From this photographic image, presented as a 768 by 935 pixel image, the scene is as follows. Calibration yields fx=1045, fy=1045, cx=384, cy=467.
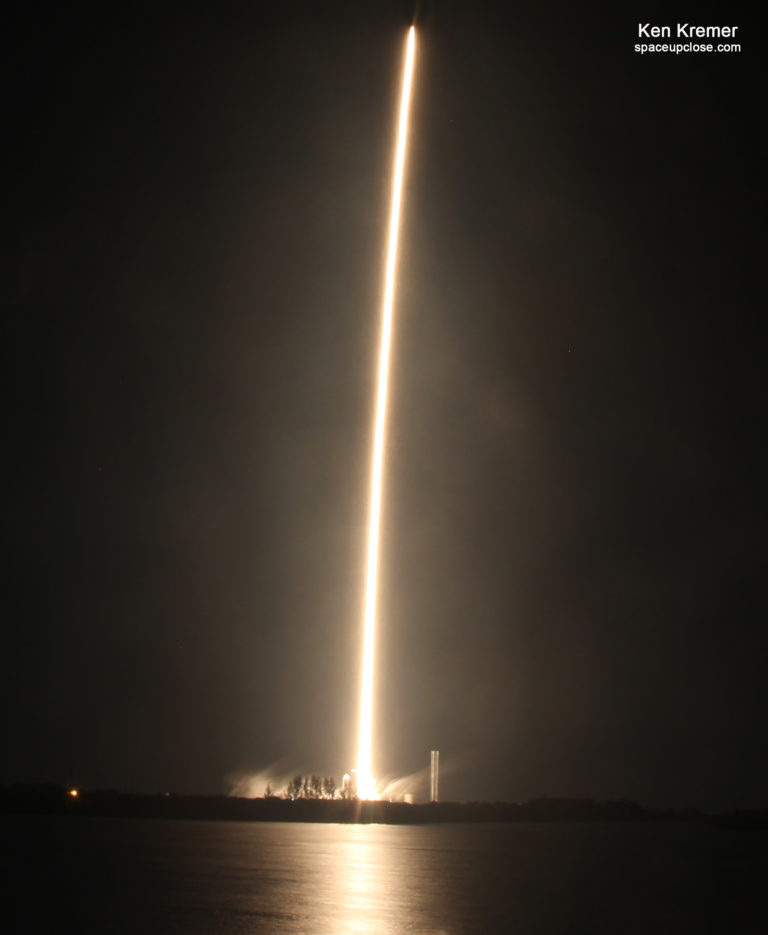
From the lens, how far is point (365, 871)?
3666cm

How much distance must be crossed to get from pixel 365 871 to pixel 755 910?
1503 cm

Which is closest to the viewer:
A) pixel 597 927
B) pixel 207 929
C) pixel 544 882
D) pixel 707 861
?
pixel 207 929

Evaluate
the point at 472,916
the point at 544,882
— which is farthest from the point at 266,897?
the point at 544,882

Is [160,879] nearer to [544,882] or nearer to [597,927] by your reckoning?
[544,882]

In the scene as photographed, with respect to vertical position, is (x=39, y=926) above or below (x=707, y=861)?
above

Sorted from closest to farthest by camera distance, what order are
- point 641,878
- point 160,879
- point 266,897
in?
point 266,897 < point 160,879 < point 641,878

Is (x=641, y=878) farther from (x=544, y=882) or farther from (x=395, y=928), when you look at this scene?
(x=395, y=928)

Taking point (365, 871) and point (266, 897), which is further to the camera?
point (365, 871)

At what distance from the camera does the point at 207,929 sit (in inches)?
747

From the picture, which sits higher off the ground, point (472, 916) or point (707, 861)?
point (472, 916)

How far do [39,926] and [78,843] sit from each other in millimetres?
39482

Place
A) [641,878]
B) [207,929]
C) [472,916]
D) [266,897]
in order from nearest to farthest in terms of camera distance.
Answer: [207,929] → [472,916] → [266,897] → [641,878]

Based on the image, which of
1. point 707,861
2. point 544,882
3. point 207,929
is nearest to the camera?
point 207,929

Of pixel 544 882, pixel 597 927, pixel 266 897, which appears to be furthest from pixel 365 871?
pixel 597 927
